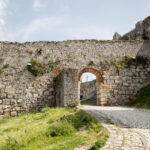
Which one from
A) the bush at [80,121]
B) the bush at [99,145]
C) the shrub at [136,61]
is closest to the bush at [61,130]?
the bush at [80,121]

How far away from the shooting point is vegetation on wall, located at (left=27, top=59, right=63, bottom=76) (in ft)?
37.0

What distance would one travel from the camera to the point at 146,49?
13562 millimetres

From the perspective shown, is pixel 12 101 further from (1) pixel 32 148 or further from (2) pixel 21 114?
(1) pixel 32 148

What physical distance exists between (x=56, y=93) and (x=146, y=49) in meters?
8.23

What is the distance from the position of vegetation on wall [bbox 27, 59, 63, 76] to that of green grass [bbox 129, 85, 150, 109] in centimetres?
580

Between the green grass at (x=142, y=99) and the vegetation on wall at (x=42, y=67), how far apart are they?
5.80m

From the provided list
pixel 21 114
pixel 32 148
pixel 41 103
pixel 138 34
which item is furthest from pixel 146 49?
pixel 32 148

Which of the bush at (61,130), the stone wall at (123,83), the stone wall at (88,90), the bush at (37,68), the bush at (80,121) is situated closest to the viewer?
the bush at (61,130)

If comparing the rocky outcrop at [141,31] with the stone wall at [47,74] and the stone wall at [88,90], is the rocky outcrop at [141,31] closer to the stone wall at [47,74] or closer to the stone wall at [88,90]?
the stone wall at [47,74]

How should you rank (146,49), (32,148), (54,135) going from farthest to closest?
(146,49), (54,135), (32,148)

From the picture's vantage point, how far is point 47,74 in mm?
11508

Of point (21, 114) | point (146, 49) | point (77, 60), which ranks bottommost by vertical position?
point (21, 114)

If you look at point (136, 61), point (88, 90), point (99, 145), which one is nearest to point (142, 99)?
point (136, 61)

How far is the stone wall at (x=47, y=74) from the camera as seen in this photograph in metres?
10.5
